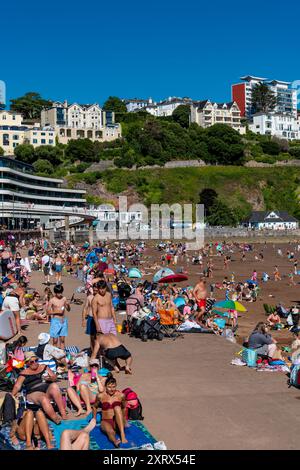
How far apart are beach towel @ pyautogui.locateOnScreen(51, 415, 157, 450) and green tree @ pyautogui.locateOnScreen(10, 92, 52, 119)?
126258 millimetres

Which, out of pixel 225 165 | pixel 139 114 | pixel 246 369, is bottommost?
pixel 246 369

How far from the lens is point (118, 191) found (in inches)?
3504

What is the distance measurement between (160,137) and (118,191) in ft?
61.6

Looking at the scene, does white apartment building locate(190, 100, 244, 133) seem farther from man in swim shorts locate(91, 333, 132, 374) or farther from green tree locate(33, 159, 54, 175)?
man in swim shorts locate(91, 333, 132, 374)

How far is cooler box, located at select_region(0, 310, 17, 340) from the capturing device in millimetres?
11359

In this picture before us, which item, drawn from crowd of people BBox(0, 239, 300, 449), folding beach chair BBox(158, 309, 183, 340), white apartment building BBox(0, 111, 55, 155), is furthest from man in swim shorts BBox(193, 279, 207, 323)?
white apartment building BBox(0, 111, 55, 155)

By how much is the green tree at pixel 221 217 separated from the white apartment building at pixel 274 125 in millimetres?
57506

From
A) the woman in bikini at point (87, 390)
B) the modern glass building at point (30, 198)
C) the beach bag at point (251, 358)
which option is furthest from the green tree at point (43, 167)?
the woman in bikini at point (87, 390)

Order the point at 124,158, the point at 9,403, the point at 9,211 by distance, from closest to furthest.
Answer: the point at 9,403
the point at 9,211
the point at 124,158

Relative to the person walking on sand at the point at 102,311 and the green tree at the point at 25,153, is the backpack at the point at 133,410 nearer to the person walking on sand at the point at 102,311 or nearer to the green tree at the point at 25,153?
the person walking on sand at the point at 102,311

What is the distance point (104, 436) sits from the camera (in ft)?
21.7

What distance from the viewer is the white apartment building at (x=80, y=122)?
369 ft

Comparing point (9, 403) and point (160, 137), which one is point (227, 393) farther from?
point (160, 137)

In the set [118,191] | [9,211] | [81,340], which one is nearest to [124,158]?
[118,191]
